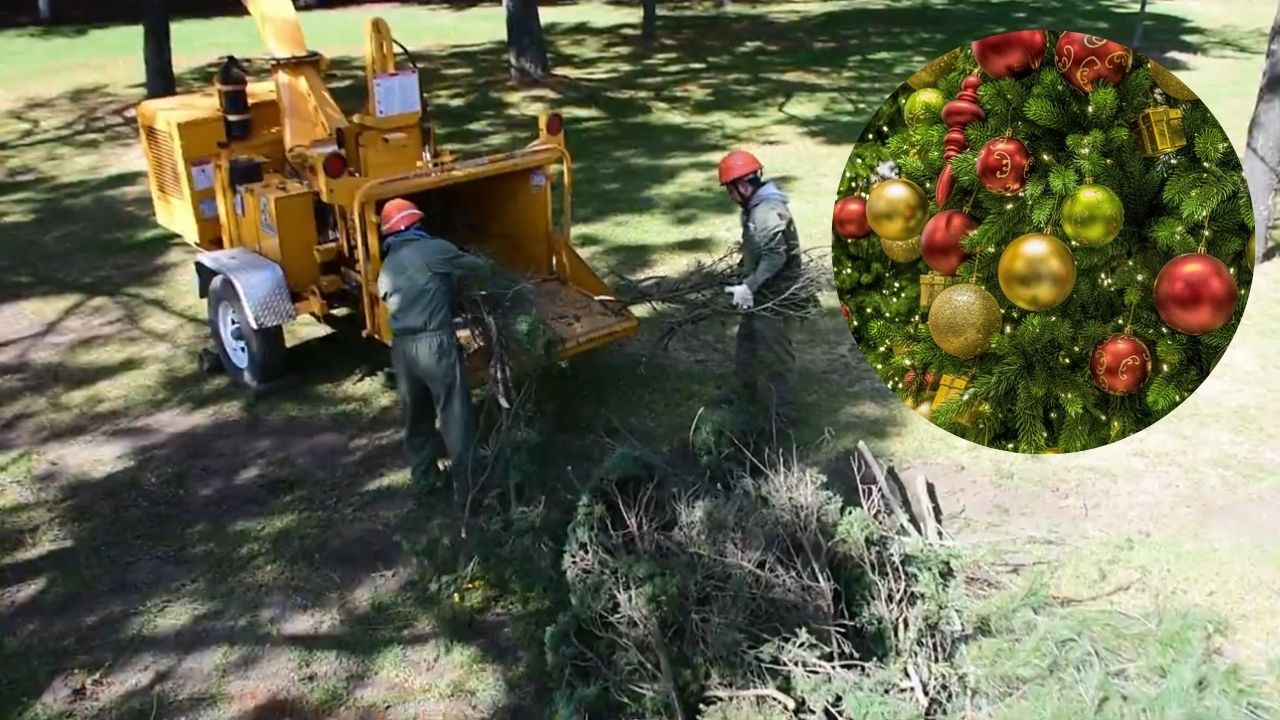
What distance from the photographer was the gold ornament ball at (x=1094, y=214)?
2434 mm

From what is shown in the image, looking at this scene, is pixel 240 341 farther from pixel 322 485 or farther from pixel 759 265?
pixel 759 265

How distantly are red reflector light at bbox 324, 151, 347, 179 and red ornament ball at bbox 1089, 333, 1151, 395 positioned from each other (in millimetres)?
4406

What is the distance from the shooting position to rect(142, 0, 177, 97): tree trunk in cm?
1298

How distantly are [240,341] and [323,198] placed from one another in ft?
5.03

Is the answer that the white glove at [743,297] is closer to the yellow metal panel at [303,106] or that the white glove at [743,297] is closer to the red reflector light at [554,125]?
the red reflector light at [554,125]

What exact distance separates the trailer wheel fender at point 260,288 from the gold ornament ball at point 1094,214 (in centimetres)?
509

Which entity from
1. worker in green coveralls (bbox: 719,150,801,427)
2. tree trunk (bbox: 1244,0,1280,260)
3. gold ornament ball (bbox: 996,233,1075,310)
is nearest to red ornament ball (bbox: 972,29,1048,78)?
gold ornament ball (bbox: 996,233,1075,310)

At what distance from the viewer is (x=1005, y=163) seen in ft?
8.39

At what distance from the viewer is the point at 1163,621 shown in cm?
383

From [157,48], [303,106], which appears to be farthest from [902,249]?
[157,48]

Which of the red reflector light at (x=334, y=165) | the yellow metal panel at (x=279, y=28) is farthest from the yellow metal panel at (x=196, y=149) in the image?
Answer: the red reflector light at (x=334, y=165)

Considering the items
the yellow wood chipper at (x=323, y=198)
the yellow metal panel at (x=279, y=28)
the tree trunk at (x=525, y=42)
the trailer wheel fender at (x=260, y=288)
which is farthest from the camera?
the tree trunk at (x=525, y=42)

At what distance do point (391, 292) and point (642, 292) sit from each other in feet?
5.11

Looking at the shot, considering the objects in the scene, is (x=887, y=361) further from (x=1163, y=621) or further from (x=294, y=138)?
(x=294, y=138)
